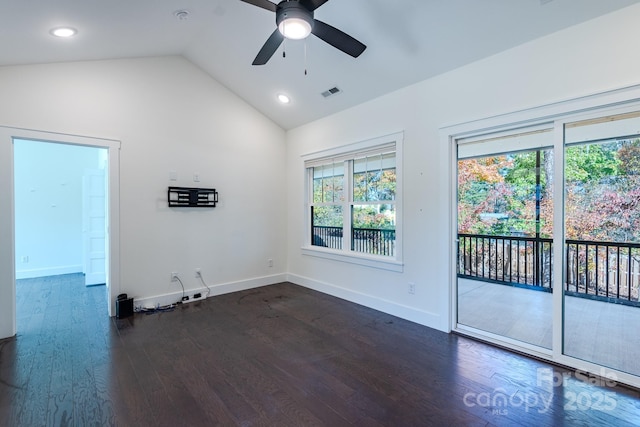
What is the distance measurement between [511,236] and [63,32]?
4.96 m

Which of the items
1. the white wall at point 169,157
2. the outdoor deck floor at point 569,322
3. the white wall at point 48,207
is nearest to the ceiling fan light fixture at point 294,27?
the white wall at point 169,157

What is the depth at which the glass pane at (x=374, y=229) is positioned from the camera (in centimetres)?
411

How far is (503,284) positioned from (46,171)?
8.54 m

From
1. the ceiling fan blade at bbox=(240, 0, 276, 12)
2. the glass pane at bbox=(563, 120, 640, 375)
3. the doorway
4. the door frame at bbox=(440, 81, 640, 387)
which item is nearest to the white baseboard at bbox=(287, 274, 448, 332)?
Result: the door frame at bbox=(440, 81, 640, 387)

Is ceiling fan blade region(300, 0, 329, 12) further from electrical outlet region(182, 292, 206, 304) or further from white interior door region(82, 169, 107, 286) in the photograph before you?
white interior door region(82, 169, 107, 286)

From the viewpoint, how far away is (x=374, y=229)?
4348mm

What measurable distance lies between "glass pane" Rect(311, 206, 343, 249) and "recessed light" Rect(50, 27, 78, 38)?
3659 millimetres

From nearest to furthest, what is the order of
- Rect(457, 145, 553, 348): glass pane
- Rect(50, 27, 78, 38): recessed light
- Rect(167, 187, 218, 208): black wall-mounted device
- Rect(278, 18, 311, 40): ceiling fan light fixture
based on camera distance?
1. Rect(278, 18, 311, 40): ceiling fan light fixture
2. Rect(50, 27, 78, 38): recessed light
3. Rect(457, 145, 553, 348): glass pane
4. Rect(167, 187, 218, 208): black wall-mounted device

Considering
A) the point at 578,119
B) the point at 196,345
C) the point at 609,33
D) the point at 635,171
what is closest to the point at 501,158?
the point at 578,119

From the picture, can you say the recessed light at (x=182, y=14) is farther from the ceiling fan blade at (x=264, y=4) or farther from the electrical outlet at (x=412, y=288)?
the electrical outlet at (x=412, y=288)

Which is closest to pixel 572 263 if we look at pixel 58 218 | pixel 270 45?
pixel 270 45

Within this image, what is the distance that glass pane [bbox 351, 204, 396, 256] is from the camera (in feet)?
13.5

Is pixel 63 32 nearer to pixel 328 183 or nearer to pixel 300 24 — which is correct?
pixel 300 24

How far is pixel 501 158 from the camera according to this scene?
3.27m
